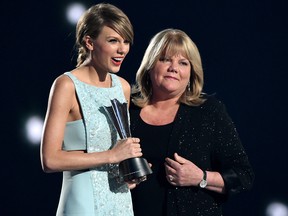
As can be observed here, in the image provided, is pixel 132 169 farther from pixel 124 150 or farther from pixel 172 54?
pixel 172 54

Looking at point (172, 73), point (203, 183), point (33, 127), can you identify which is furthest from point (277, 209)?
point (33, 127)

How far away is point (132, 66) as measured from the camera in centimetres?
274

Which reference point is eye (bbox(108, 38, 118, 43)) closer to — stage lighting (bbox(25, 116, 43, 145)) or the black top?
the black top

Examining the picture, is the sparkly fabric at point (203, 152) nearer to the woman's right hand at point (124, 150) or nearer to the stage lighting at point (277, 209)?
the woman's right hand at point (124, 150)

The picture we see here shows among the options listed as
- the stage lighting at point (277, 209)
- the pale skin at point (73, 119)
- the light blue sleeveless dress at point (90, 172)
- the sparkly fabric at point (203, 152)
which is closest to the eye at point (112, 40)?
the pale skin at point (73, 119)

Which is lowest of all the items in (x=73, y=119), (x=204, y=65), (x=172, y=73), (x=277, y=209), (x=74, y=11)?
(x=277, y=209)

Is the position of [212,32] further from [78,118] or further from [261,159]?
[78,118]

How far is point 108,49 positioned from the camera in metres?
1.76

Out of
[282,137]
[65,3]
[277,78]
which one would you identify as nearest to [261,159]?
[282,137]

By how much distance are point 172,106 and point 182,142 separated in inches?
6.4

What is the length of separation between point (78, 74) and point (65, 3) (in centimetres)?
102

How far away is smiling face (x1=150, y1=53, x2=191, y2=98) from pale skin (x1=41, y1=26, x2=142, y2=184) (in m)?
0.30

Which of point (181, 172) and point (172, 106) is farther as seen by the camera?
point (172, 106)

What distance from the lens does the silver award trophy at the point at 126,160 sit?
1.71 m
